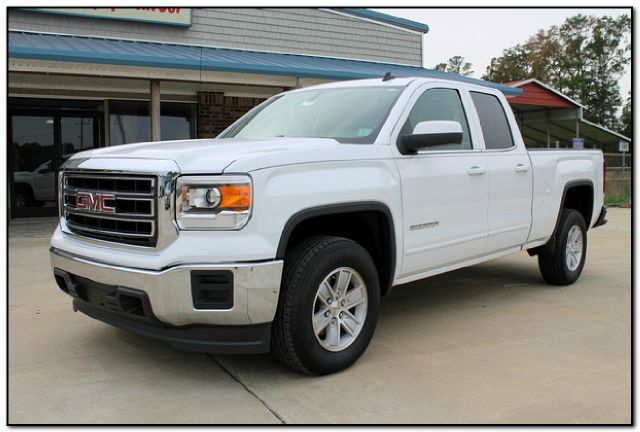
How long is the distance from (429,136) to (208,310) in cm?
188

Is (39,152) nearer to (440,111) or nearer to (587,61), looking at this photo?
(440,111)

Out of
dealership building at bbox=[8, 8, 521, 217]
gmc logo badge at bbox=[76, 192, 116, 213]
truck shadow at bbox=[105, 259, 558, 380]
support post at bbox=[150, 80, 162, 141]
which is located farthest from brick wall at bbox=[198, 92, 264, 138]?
gmc logo badge at bbox=[76, 192, 116, 213]

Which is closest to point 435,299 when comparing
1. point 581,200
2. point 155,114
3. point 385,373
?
point 385,373

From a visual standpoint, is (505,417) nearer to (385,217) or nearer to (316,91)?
(385,217)

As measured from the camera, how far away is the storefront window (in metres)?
13.9

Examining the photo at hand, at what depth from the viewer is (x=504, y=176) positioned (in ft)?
17.3

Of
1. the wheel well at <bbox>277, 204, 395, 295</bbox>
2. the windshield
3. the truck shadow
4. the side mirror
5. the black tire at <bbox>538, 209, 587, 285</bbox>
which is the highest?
the windshield

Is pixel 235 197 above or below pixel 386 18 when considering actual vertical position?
below

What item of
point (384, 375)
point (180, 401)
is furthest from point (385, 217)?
point (180, 401)

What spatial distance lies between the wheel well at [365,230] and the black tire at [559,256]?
2.73 m

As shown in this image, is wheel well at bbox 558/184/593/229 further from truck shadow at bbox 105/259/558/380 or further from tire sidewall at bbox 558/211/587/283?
truck shadow at bbox 105/259/558/380

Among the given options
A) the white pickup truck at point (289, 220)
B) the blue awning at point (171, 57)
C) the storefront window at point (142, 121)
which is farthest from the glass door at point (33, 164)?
the white pickup truck at point (289, 220)

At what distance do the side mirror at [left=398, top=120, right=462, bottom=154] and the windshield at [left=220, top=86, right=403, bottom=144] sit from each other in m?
0.22

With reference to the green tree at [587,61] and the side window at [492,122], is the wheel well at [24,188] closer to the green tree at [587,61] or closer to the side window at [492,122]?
the side window at [492,122]
